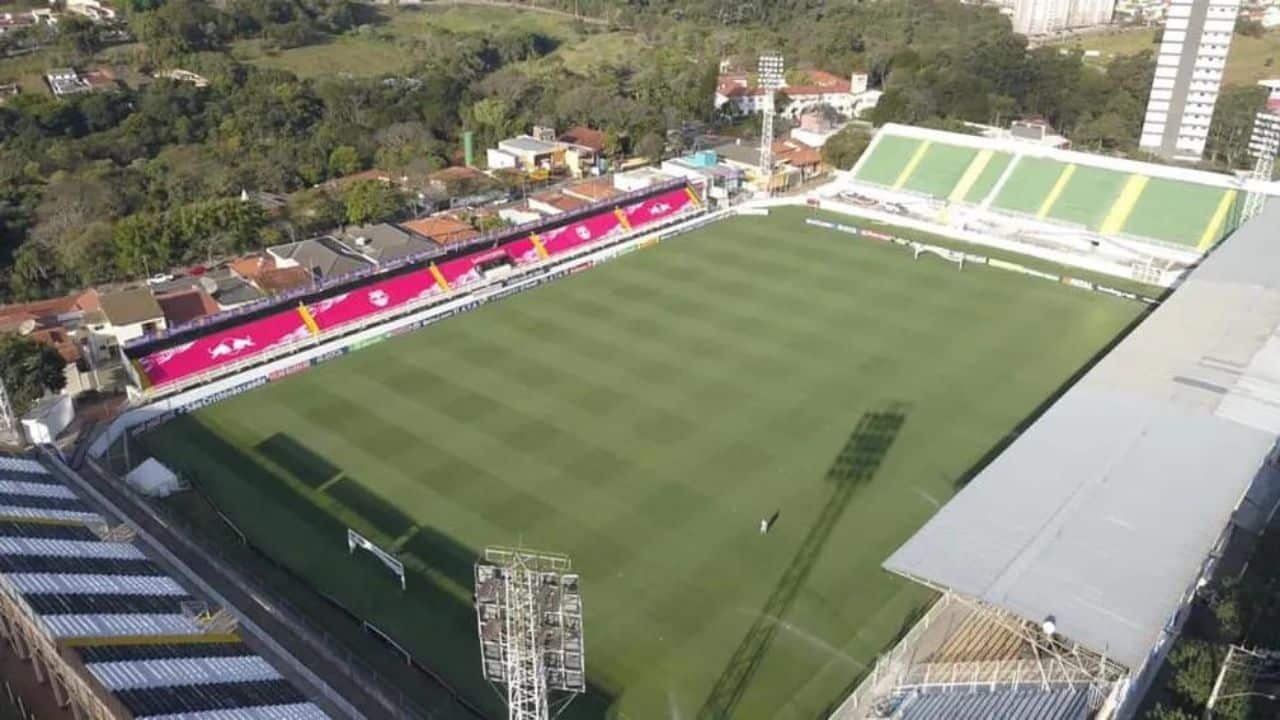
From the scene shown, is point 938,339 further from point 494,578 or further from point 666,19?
point 666,19

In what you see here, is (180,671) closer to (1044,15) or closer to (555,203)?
(555,203)

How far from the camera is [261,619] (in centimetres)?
1877

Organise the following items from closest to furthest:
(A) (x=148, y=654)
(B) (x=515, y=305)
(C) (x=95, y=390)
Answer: (A) (x=148, y=654) → (C) (x=95, y=390) → (B) (x=515, y=305)

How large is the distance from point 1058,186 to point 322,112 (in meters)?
47.2

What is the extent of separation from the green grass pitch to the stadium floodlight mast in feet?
15.4

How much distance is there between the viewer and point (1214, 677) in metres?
15.3

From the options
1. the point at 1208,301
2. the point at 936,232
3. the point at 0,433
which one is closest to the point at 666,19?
the point at 936,232

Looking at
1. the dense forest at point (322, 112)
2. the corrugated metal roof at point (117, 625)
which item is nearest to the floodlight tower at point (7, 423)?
the corrugated metal roof at point (117, 625)

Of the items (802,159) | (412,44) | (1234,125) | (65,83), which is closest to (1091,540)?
(802,159)

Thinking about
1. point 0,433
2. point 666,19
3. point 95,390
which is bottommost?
point 95,390

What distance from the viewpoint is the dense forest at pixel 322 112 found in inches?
1699

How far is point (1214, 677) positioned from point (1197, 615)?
3.82m

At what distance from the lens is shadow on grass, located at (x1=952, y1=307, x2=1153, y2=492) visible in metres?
23.1

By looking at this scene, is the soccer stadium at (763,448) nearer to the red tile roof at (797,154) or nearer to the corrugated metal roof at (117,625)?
the corrugated metal roof at (117,625)
